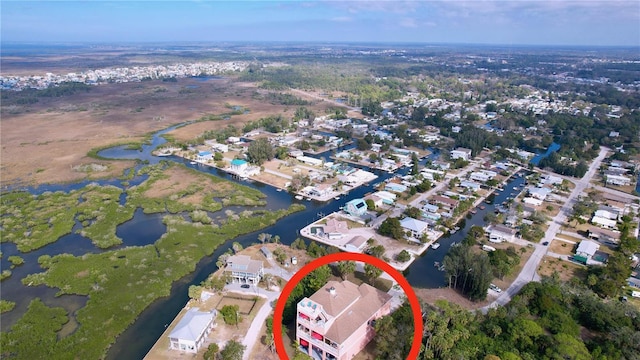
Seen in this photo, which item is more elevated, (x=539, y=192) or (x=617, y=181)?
(x=539, y=192)

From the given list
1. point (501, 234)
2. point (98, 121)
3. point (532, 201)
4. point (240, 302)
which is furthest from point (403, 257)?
point (98, 121)

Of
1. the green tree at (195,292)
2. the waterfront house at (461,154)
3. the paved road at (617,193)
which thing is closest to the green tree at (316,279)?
the green tree at (195,292)

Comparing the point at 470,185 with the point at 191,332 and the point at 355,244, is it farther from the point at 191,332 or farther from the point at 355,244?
the point at 191,332

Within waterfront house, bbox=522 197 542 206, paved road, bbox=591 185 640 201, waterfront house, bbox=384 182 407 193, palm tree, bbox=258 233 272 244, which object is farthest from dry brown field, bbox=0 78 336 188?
paved road, bbox=591 185 640 201

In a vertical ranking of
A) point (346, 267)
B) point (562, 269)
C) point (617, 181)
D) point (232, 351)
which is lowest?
point (562, 269)

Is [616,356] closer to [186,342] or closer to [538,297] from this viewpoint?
[538,297]

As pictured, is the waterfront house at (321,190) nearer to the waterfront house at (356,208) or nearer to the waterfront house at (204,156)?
the waterfront house at (356,208)

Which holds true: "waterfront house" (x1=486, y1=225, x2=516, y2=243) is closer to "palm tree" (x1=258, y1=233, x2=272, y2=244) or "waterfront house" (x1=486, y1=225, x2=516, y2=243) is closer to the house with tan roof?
the house with tan roof
